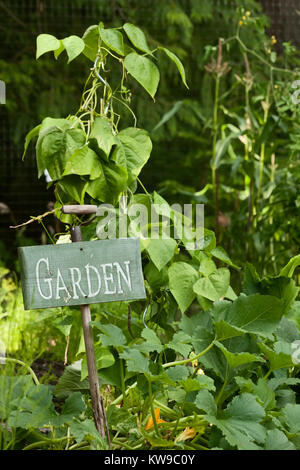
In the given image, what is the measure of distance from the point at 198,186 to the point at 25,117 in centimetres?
108

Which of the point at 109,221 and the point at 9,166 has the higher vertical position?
the point at 109,221

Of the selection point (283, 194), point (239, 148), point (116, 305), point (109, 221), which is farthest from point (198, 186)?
point (109, 221)

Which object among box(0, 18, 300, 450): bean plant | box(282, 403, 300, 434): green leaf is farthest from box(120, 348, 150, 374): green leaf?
box(282, 403, 300, 434): green leaf

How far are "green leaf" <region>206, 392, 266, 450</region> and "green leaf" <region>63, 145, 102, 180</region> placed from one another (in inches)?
14.5

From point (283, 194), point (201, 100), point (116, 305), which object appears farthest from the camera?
point (201, 100)

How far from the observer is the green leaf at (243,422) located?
0.72m

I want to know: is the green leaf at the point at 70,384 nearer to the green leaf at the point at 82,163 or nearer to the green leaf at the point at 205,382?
the green leaf at the point at 205,382

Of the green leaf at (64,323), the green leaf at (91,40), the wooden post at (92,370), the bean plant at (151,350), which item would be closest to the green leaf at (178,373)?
the bean plant at (151,350)

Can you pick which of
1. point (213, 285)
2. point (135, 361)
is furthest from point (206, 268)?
point (135, 361)

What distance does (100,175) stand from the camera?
2.70 feet

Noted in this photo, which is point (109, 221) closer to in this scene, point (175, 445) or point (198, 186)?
point (175, 445)

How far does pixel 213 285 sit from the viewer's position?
0.93 m

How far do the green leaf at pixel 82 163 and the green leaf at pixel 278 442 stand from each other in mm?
429

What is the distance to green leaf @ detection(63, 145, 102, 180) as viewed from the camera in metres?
0.78
